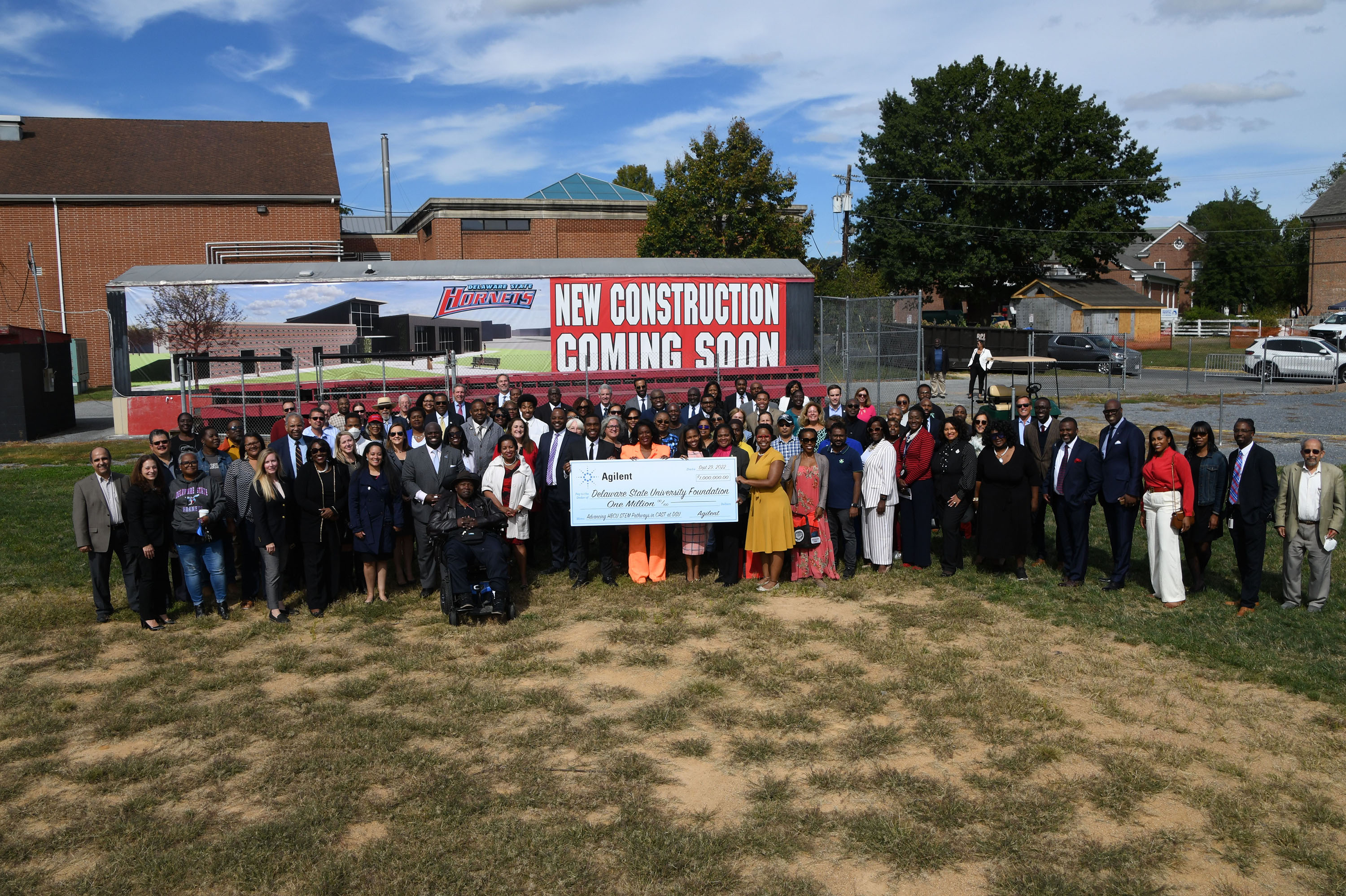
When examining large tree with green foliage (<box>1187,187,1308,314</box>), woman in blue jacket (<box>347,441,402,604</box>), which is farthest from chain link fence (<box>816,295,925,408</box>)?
large tree with green foliage (<box>1187,187,1308,314</box>)

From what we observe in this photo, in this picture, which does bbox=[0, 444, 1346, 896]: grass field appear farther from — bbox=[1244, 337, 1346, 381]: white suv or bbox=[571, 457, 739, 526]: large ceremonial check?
bbox=[1244, 337, 1346, 381]: white suv

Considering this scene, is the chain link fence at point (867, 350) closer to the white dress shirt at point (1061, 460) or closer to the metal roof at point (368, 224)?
the white dress shirt at point (1061, 460)

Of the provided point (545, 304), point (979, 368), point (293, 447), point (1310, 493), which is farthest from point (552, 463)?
point (979, 368)

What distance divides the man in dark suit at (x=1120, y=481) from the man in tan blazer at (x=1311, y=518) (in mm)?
1199

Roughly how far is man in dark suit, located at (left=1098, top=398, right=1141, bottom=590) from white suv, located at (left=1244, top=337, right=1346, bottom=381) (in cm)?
2424

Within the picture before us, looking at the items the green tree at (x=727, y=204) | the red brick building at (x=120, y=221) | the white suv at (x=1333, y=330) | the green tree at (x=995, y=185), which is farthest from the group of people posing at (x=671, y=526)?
the green tree at (x=995, y=185)

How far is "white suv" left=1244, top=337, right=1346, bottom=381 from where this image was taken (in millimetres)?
30625

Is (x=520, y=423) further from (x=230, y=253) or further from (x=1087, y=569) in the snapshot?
(x=230, y=253)

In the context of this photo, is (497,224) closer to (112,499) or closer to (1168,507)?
(112,499)

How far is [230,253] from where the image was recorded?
1528 inches

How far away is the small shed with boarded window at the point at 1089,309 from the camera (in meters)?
53.7

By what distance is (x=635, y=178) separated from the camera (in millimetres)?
60375

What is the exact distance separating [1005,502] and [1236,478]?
6.88ft

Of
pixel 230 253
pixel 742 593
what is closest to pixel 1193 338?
pixel 230 253
